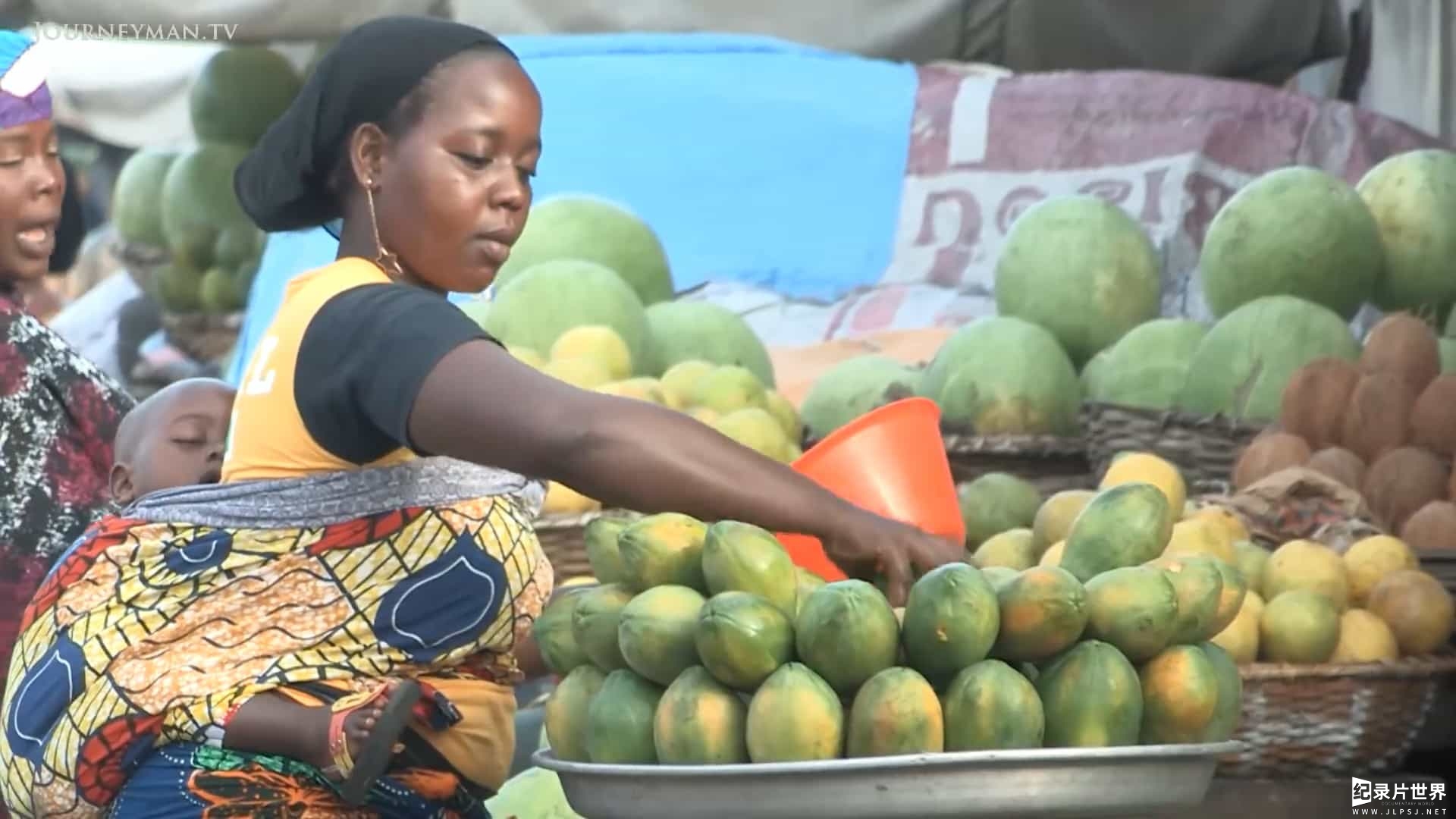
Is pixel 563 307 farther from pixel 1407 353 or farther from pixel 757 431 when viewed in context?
pixel 1407 353

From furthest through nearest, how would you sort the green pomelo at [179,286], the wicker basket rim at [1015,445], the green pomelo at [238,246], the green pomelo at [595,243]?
the green pomelo at [179,286]
the green pomelo at [238,246]
the green pomelo at [595,243]
the wicker basket rim at [1015,445]

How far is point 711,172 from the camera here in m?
5.99

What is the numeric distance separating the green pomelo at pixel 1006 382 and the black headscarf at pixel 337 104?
2.23 meters

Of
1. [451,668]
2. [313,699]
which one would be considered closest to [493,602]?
[451,668]

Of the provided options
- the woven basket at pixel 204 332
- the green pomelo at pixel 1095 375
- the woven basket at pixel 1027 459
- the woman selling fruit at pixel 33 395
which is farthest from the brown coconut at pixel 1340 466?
the woven basket at pixel 204 332

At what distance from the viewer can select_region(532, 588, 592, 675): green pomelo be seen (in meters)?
2.11

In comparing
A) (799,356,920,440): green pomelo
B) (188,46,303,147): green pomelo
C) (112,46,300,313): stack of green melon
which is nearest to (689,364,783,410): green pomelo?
(799,356,920,440): green pomelo

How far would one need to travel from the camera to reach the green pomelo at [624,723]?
1.91m

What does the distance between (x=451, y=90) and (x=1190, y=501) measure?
1.71 m

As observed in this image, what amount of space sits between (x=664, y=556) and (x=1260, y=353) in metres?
2.28

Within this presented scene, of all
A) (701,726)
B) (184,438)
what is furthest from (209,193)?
(701,726)

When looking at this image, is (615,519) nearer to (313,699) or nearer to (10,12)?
(313,699)

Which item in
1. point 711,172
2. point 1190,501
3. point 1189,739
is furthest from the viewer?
point 711,172

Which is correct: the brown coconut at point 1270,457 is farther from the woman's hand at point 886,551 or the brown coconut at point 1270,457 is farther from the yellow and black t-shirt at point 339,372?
the yellow and black t-shirt at point 339,372
